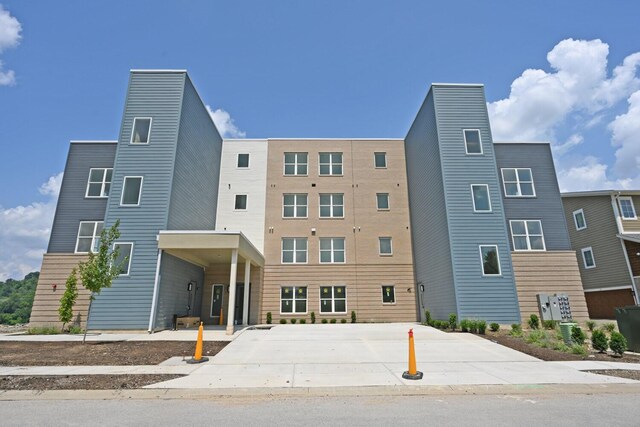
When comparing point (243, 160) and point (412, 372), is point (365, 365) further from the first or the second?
point (243, 160)

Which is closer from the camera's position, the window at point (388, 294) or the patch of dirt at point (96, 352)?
the patch of dirt at point (96, 352)

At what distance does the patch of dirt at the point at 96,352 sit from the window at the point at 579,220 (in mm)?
26155

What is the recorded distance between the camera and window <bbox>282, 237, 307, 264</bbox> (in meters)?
22.5

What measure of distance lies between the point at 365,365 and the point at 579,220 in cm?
2450

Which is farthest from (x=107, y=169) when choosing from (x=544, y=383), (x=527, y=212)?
(x=527, y=212)

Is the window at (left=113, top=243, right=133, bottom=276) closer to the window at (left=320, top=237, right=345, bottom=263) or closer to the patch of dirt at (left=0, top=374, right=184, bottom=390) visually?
the patch of dirt at (left=0, top=374, right=184, bottom=390)

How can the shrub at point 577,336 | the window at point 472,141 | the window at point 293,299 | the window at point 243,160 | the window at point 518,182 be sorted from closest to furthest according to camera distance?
1. the shrub at point 577,336
2. the window at point 472,141
3. the window at point 518,182
4. the window at point 293,299
5. the window at point 243,160

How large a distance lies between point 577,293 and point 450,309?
716cm

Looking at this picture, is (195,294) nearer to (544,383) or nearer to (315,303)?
(315,303)

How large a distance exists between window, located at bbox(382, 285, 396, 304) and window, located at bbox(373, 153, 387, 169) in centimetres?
861

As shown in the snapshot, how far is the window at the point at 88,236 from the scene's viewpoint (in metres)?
18.1

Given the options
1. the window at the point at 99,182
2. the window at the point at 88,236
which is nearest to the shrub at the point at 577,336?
the window at the point at 88,236

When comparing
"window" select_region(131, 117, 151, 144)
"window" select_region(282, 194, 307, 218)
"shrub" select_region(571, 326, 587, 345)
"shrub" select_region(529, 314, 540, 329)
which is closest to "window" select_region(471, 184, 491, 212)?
"shrub" select_region(529, 314, 540, 329)

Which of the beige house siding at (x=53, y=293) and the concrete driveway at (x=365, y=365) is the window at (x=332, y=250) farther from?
the beige house siding at (x=53, y=293)
